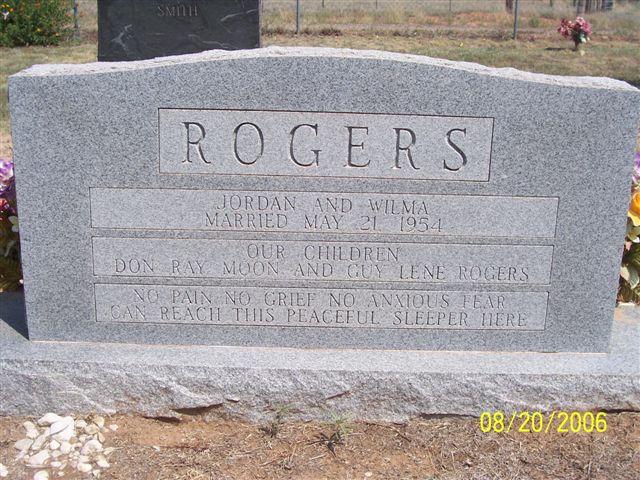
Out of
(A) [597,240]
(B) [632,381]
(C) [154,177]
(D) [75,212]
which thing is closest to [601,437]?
(B) [632,381]

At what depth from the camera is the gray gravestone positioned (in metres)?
3.20

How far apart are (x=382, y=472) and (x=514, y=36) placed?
1480 cm

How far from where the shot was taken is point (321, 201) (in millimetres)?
3342

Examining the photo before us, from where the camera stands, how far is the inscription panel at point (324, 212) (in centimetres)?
333

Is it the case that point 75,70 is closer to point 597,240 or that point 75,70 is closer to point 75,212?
point 75,212

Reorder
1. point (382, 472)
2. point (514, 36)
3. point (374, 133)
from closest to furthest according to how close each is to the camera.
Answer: point (382, 472), point (374, 133), point (514, 36)

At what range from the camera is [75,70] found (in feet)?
10.6

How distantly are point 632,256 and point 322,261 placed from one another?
5.90 feet

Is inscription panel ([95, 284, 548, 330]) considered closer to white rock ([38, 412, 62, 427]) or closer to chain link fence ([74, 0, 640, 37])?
white rock ([38, 412, 62, 427])

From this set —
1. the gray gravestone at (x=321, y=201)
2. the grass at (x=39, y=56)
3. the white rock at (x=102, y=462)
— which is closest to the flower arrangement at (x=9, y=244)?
the gray gravestone at (x=321, y=201)

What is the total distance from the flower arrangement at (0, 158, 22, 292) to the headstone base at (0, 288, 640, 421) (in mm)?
922

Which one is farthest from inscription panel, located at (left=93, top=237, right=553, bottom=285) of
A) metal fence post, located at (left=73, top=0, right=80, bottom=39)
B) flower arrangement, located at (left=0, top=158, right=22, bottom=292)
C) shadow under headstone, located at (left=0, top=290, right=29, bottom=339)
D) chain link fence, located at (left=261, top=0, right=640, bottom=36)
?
metal fence post, located at (left=73, top=0, right=80, bottom=39)

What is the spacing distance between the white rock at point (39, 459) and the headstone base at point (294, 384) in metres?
0.28
